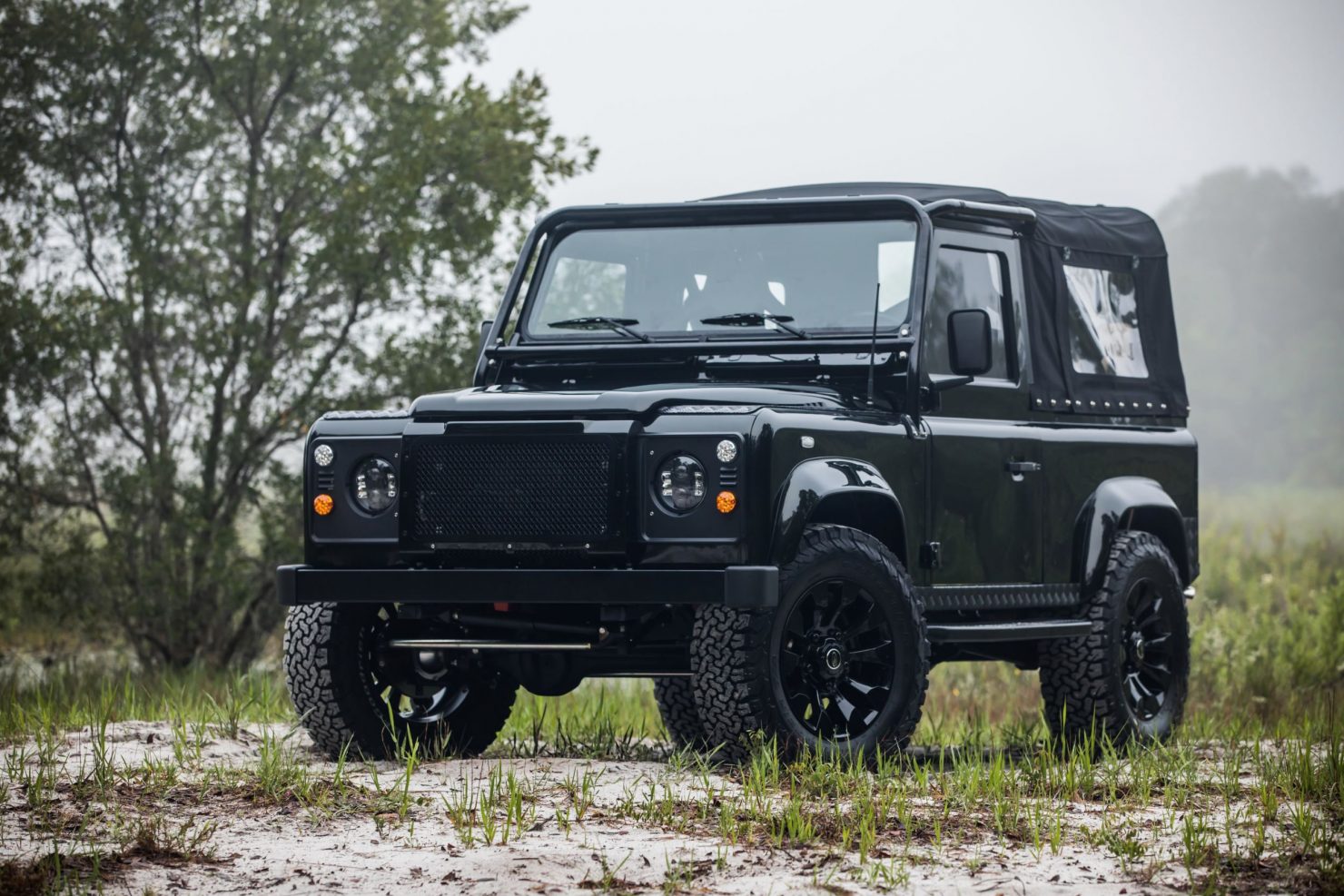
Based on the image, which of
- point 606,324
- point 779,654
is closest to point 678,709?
point 606,324

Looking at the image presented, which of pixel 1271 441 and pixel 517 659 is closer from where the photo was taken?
pixel 517 659

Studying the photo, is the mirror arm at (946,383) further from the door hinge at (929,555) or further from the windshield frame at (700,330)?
the door hinge at (929,555)

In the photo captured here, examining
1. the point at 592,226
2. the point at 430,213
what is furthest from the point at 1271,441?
the point at 592,226

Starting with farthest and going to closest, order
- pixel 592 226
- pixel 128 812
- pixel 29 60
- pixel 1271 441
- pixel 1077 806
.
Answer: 1. pixel 1271 441
2. pixel 29 60
3. pixel 592 226
4. pixel 1077 806
5. pixel 128 812

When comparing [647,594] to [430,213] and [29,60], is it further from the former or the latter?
[29,60]

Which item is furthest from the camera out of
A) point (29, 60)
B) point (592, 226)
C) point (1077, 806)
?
point (29, 60)

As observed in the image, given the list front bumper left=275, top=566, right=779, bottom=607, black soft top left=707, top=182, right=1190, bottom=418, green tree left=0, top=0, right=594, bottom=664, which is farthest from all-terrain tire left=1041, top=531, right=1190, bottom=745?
green tree left=0, top=0, right=594, bottom=664

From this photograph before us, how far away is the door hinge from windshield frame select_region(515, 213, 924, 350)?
87 cm

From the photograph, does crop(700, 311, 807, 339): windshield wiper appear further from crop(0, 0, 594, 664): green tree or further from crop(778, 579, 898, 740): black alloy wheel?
crop(0, 0, 594, 664): green tree

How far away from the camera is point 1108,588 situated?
8898 millimetres

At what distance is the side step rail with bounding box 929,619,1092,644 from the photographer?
775cm

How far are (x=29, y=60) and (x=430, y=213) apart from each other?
125 inches

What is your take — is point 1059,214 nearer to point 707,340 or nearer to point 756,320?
point 756,320

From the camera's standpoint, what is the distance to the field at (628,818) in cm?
525
